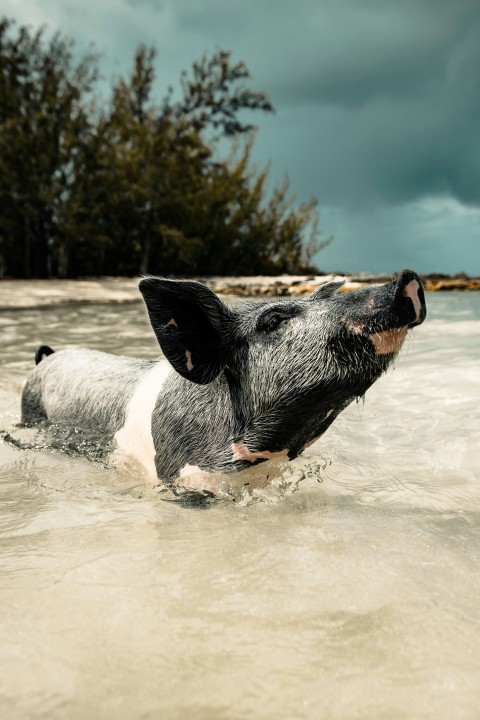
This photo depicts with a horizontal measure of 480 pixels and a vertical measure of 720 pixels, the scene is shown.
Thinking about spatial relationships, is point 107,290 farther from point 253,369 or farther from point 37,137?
point 253,369

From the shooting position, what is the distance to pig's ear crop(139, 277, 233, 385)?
2.96 m

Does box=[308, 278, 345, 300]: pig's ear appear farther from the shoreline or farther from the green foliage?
the green foliage

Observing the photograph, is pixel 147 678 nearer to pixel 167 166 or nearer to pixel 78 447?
pixel 78 447

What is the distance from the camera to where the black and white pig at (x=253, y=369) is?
2.65 m

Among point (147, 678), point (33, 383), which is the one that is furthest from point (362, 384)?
point (33, 383)

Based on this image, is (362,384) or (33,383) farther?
(33,383)

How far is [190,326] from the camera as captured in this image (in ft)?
9.99

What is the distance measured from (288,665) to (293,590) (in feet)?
1.37

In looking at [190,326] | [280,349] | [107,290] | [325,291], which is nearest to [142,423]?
[190,326]

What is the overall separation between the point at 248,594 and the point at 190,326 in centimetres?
126

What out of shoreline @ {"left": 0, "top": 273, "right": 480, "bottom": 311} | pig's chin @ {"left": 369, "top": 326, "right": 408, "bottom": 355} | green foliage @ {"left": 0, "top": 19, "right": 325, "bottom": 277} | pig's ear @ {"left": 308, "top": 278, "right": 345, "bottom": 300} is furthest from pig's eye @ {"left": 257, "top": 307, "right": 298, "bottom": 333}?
green foliage @ {"left": 0, "top": 19, "right": 325, "bottom": 277}

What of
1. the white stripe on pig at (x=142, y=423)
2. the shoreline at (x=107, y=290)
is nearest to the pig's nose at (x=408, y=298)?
the white stripe on pig at (x=142, y=423)

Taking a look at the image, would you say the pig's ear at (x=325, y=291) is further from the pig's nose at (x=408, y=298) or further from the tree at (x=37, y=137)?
the tree at (x=37, y=137)

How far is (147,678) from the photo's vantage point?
5.66 ft
